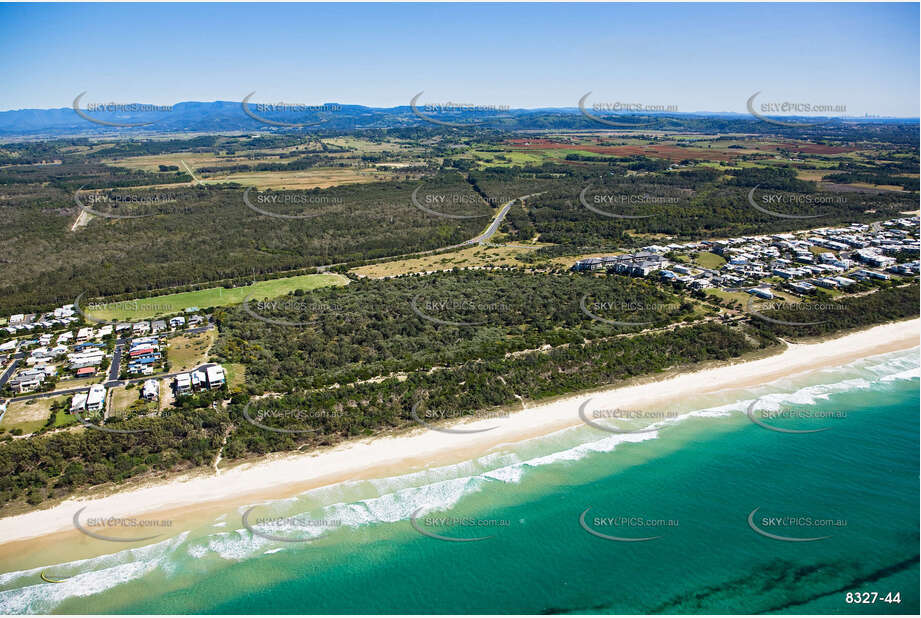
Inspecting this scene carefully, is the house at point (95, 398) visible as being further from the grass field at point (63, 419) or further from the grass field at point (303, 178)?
the grass field at point (303, 178)

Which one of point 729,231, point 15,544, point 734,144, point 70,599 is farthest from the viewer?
point 734,144

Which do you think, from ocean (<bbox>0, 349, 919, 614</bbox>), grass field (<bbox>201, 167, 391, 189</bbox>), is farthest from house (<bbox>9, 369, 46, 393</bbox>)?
grass field (<bbox>201, 167, 391, 189</bbox>)

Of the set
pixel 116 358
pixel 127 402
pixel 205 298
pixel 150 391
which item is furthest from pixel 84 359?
pixel 205 298

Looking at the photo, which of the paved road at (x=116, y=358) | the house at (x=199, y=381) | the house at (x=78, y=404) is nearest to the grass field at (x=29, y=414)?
the house at (x=78, y=404)

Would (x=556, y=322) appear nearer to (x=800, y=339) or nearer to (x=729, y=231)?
(x=800, y=339)

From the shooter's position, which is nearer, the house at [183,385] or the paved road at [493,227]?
the house at [183,385]

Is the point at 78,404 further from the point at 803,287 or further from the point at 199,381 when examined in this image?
the point at 803,287

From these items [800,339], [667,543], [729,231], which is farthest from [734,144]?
[667,543]

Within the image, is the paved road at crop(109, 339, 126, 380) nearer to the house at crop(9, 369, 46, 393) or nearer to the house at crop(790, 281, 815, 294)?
the house at crop(9, 369, 46, 393)
